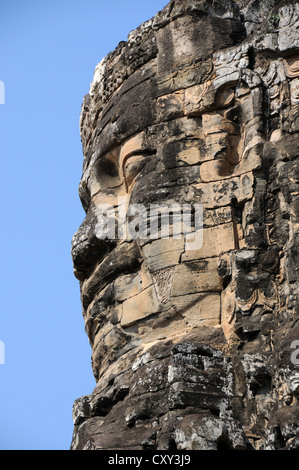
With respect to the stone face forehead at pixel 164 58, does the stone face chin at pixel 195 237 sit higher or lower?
lower

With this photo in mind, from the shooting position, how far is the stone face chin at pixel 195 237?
13.6 meters

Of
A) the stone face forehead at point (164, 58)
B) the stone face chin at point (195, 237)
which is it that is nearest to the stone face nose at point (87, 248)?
the stone face chin at point (195, 237)

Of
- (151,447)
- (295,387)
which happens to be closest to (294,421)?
(295,387)

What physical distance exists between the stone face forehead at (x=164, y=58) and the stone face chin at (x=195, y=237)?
0.02 meters

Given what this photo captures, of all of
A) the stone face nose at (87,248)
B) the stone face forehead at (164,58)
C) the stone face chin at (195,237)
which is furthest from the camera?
the stone face nose at (87,248)

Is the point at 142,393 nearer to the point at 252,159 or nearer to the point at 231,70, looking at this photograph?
the point at 252,159

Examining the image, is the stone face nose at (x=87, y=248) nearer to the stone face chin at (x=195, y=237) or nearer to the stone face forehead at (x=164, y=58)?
the stone face chin at (x=195, y=237)

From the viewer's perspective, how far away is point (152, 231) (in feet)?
50.0

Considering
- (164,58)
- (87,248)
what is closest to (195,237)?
(87,248)

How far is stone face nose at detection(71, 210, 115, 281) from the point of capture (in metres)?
16.2

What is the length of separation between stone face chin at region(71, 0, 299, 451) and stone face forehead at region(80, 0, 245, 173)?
21mm

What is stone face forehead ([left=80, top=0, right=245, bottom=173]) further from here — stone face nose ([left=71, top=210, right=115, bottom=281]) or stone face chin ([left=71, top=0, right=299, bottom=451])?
stone face nose ([left=71, top=210, right=115, bottom=281])

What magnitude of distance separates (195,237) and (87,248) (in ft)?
6.30

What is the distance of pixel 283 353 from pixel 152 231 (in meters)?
2.60
